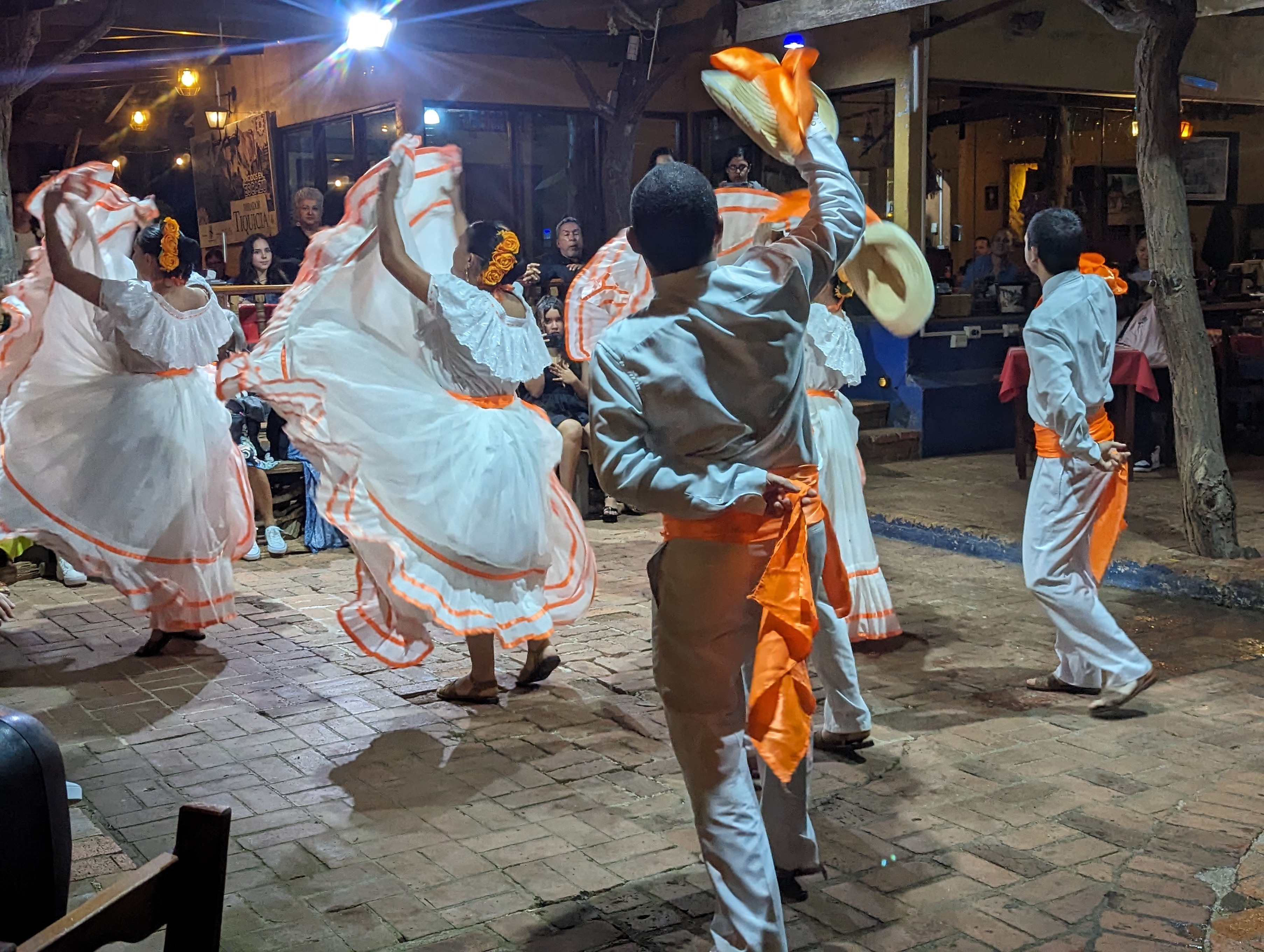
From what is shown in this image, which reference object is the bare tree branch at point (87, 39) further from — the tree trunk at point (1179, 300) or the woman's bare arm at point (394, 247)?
the tree trunk at point (1179, 300)

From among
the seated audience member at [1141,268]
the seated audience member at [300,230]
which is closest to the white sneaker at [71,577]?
the seated audience member at [300,230]

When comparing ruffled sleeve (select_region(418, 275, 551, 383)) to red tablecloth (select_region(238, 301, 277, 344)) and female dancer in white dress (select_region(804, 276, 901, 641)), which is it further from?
red tablecloth (select_region(238, 301, 277, 344))

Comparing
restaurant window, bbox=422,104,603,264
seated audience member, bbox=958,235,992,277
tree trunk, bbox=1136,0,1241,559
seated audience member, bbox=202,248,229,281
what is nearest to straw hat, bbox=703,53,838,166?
tree trunk, bbox=1136,0,1241,559

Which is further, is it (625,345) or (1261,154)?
(1261,154)

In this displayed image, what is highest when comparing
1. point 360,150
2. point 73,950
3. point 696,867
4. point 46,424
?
point 360,150

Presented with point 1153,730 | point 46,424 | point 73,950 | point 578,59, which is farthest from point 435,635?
point 578,59

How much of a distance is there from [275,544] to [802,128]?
6.65 m

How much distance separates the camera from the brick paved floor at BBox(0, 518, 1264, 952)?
362 cm

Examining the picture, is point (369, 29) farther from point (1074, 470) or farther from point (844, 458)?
point (1074, 470)

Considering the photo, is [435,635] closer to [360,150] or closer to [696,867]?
[696,867]

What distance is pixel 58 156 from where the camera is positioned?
766 inches

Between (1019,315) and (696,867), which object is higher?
(1019,315)

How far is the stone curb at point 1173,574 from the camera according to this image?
7.32 meters

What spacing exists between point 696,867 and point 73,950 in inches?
99.8
